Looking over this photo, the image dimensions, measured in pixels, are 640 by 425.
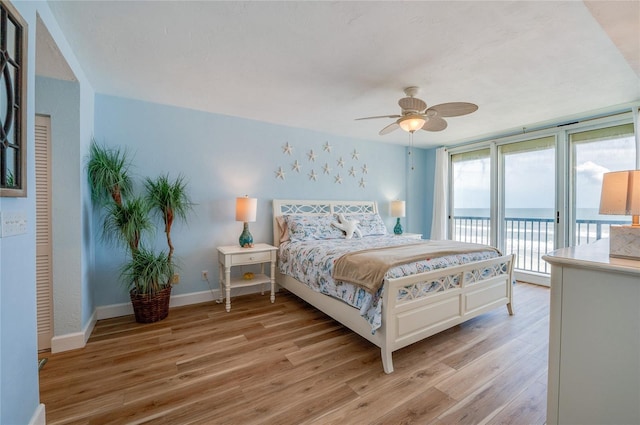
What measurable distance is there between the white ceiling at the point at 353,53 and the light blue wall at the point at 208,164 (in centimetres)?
28

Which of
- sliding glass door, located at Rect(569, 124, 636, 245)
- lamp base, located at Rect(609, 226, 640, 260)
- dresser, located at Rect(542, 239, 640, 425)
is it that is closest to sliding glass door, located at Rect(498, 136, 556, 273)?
sliding glass door, located at Rect(569, 124, 636, 245)

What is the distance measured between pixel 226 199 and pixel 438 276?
274 cm

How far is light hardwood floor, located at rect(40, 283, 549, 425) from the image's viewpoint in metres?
1.59

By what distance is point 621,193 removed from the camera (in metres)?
1.29

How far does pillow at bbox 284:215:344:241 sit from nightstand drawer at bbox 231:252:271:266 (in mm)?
451

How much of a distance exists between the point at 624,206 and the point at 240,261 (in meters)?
3.16

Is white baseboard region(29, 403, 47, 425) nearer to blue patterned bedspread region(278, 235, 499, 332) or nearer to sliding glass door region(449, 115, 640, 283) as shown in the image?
blue patterned bedspread region(278, 235, 499, 332)

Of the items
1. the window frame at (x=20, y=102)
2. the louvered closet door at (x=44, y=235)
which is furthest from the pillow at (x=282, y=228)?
the window frame at (x=20, y=102)

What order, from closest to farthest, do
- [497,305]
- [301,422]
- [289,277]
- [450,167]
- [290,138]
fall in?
[301,422] → [497,305] → [289,277] → [290,138] → [450,167]

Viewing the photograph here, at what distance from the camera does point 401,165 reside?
538cm

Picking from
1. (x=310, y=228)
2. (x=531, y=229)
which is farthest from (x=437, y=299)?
(x=531, y=229)

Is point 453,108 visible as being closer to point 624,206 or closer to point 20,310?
point 624,206

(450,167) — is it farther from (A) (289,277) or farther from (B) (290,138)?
(A) (289,277)

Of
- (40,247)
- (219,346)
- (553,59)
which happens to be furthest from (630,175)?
(40,247)
